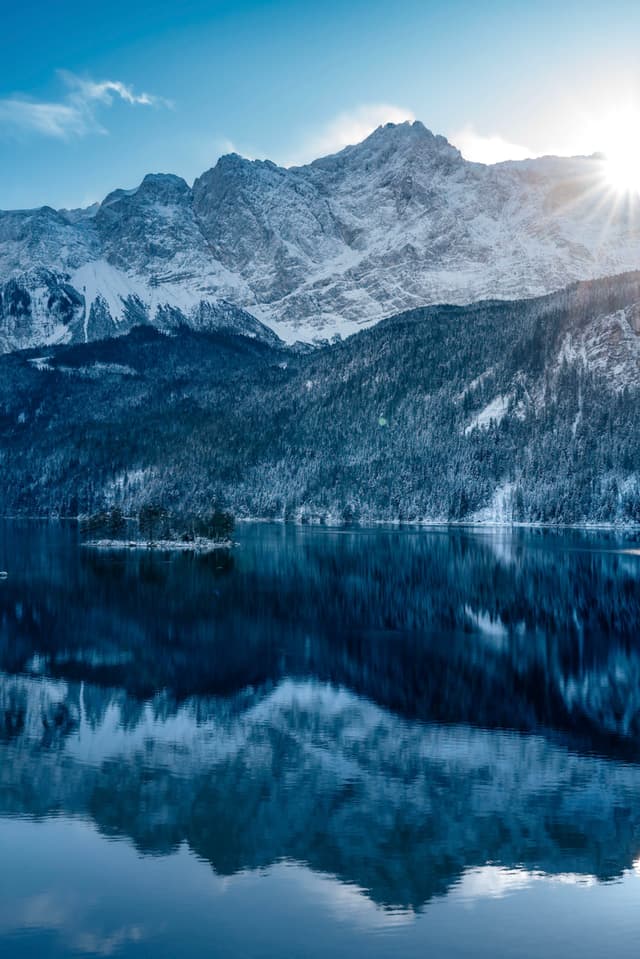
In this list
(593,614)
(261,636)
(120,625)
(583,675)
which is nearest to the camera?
(583,675)

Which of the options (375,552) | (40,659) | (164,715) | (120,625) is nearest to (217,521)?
(375,552)

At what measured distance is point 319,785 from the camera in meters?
36.6

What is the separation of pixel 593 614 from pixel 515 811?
4984cm

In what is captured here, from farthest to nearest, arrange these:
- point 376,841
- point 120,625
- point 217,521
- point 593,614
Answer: point 217,521 → point 593,614 → point 120,625 → point 376,841

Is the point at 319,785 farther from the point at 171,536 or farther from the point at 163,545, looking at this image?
the point at 171,536

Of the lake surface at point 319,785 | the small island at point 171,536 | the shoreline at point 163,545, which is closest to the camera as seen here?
the lake surface at point 319,785

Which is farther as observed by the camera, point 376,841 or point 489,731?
point 489,731

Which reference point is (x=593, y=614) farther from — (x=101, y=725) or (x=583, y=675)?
(x=101, y=725)

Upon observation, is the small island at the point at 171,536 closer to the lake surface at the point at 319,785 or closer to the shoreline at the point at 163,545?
the shoreline at the point at 163,545

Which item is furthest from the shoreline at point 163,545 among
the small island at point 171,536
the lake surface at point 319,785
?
the lake surface at point 319,785

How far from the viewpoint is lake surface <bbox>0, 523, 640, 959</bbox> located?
26.3 metres

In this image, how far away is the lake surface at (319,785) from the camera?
26266mm

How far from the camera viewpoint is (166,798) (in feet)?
116

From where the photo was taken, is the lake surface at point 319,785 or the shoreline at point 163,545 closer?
the lake surface at point 319,785
